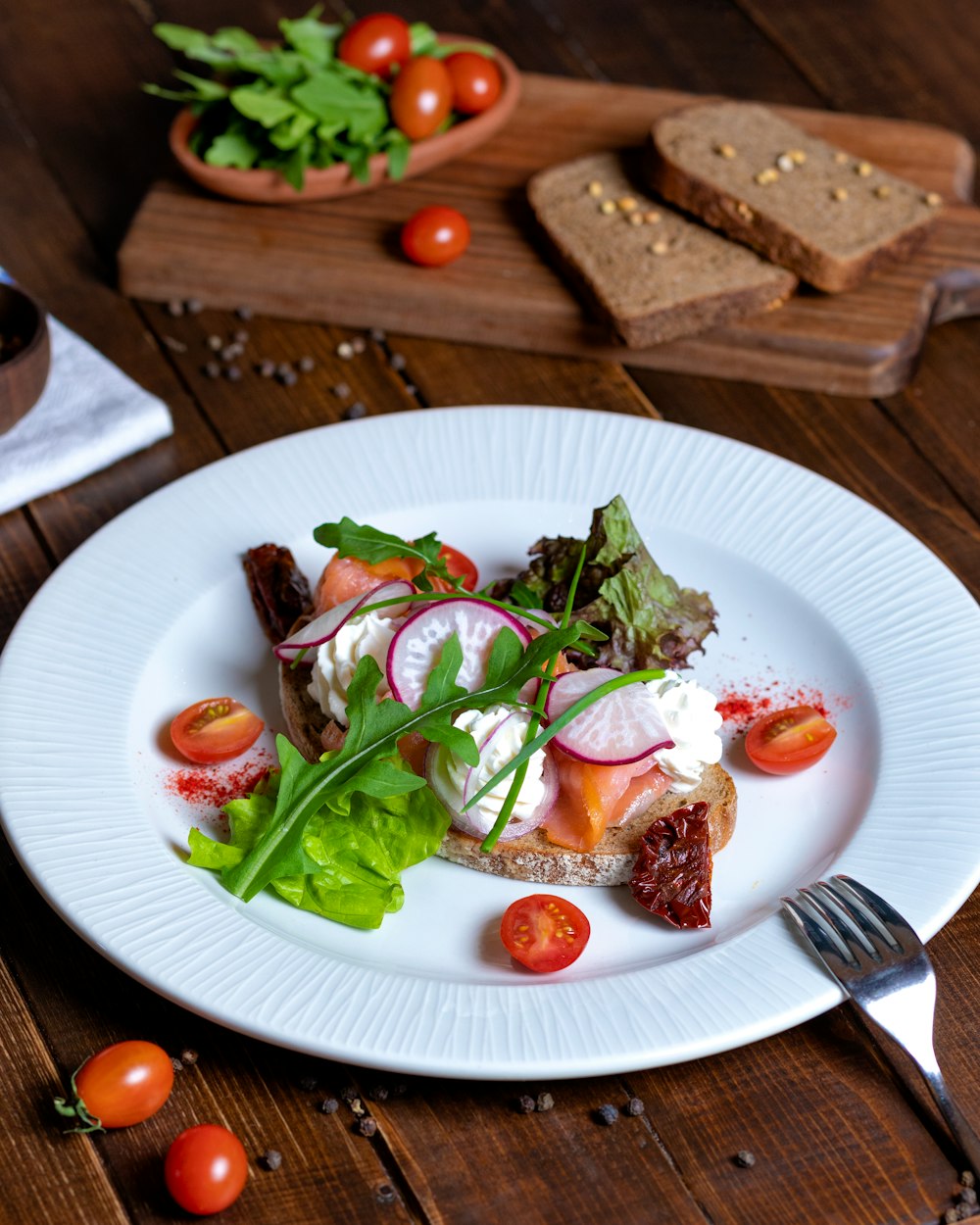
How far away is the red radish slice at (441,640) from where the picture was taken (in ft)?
9.19

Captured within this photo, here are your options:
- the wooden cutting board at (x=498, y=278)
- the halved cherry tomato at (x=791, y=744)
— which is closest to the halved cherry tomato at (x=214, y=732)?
the halved cherry tomato at (x=791, y=744)

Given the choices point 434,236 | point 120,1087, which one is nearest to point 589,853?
point 120,1087

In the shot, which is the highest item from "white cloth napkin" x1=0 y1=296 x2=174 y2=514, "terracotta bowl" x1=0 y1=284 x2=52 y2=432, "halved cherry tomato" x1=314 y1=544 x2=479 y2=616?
"halved cherry tomato" x1=314 y1=544 x2=479 y2=616

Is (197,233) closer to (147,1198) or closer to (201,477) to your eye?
(201,477)

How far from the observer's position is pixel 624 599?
3125 mm

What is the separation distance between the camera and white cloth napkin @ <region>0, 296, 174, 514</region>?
3.86 m

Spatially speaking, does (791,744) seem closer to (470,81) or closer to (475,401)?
(475,401)

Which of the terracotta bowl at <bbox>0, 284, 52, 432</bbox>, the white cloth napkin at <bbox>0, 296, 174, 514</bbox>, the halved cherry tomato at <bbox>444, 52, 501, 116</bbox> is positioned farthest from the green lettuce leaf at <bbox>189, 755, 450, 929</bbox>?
the halved cherry tomato at <bbox>444, 52, 501, 116</bbox>

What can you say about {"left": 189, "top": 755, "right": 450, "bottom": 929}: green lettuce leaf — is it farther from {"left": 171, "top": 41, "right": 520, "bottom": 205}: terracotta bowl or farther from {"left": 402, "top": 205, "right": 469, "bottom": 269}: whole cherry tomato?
{"left": 171, "top": 41, "right": 520, "bottom": 205}: terracotta bowl

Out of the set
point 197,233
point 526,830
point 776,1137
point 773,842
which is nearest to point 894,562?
point 773,842

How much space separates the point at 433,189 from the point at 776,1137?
326 cm

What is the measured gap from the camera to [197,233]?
14.9ft

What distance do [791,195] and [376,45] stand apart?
1421mm

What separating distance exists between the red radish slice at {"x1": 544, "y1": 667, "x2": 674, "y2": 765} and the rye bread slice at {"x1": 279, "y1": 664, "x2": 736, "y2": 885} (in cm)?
18
